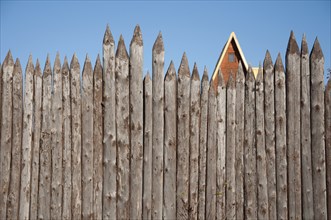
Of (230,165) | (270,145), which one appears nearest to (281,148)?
(270,145)

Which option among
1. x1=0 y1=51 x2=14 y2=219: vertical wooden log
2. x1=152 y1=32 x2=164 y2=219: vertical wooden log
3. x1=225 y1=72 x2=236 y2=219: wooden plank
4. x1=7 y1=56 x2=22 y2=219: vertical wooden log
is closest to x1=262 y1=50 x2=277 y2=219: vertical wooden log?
x1=225 y1=72 x2=236 y2=219: wooden plank

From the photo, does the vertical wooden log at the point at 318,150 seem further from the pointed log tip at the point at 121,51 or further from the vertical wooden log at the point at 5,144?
the vertical wooden log at the point at 5,144

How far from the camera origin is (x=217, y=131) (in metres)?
5.34

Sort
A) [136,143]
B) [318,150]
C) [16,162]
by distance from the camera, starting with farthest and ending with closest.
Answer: [16,162], [318,150], [136,143]

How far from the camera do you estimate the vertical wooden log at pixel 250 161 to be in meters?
5.34

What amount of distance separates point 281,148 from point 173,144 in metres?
1.48

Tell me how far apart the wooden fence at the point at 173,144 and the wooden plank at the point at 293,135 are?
14 millimetres

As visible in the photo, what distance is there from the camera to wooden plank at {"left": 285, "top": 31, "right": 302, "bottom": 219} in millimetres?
5355

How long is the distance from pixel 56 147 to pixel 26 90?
0.94m

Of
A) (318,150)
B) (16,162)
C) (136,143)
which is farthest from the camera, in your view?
(16,162)

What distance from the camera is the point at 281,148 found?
5371mm

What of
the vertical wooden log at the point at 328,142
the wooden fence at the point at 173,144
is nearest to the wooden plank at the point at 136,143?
the wooden fence at the point at 173,144

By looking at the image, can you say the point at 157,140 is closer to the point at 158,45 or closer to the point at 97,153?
the point at 97,153

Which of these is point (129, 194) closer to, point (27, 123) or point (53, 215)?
point (53, 215)
